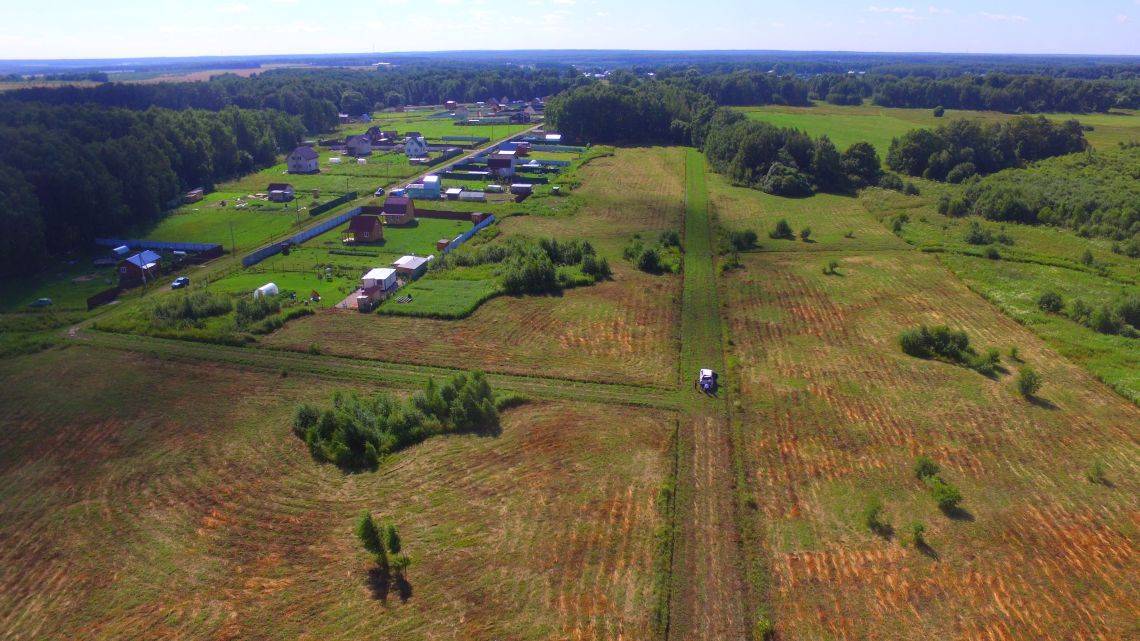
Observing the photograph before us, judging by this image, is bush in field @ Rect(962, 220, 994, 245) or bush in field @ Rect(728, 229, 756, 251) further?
bush in field @ Rect(962, 220, 994, 245)

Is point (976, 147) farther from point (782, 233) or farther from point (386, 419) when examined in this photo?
point (386, 419)

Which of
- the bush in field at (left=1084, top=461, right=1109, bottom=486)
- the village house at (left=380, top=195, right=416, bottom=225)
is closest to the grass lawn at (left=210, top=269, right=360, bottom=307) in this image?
the village house at (left=380, top=195, right=416, bottom=225)

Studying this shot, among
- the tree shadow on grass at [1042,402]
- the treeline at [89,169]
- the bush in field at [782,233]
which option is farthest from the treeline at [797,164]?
the treeline at [89,169]

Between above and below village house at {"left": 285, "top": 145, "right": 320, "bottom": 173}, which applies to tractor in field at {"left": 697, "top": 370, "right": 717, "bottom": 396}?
below

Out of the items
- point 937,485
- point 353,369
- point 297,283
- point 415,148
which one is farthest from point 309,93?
point 937,485

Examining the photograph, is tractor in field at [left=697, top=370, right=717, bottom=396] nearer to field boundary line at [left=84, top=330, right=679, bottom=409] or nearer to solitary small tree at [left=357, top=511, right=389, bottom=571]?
field boundary line at [left=84, top=330, right=679, bottom=409]

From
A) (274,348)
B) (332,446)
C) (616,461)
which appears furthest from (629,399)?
(274,348)

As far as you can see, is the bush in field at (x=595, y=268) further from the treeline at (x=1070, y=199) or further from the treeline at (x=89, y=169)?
the treeline at (x=1070, y=199)
